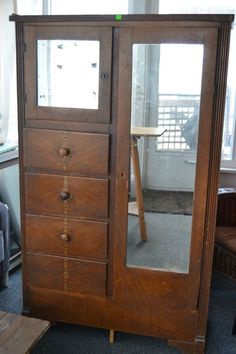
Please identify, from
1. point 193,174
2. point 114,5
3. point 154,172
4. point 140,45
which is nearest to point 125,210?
point 154,172

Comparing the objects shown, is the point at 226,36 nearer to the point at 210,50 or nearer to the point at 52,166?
the point at 210,50

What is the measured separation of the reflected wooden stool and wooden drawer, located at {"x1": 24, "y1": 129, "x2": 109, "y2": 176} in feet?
0.38

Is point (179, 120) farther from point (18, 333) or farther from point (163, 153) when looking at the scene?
point (18, 333)

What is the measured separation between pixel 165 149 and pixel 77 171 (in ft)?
1.30

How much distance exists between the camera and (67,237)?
6.06 feet

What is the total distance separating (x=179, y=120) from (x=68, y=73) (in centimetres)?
51

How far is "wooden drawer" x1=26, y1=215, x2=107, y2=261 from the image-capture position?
182 cm

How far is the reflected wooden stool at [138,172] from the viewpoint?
1708 mm

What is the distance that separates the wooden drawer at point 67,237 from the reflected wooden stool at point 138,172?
0.16 m

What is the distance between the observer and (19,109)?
5.84ft

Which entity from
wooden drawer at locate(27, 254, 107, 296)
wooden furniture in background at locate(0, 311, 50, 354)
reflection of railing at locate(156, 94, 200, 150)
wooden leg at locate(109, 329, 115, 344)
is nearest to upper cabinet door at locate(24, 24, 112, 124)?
reflection of railing at locate(156, 94, 200, 150)

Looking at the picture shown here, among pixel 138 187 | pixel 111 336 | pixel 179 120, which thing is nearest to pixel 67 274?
pixel 111 336

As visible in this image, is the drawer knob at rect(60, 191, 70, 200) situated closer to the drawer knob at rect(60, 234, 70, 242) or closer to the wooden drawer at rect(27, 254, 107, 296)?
the drawer knob at rect(60, 234, 70, 242)

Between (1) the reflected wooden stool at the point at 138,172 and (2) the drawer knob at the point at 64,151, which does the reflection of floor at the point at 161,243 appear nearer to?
(1) the reflected wooden stool at the point at 138,172
